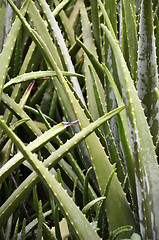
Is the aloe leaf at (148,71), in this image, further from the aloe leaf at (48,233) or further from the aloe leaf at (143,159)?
the aloe leaf at (48,233)

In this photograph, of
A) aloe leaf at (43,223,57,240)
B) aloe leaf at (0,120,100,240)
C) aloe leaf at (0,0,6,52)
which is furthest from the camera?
aloe leaf at (0,0,6,52)

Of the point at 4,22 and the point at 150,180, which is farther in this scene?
the point at 4,22

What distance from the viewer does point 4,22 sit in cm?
105

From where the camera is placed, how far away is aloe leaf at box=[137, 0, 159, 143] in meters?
0.74

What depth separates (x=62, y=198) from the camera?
0.55m

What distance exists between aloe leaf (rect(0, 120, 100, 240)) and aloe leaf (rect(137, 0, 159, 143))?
30cm

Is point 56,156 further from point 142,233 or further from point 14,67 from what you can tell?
point 14,67

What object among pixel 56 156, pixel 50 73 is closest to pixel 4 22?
pixel 50 73

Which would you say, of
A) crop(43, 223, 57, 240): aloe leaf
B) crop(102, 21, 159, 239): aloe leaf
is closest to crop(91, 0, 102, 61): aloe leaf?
crop(102, 21, 159, 239): aloe leaf

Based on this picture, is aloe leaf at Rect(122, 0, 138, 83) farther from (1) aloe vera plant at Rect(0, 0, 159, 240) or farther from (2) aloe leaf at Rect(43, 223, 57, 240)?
(2) aloe leaf at Rect(43, 223, 57, 240)

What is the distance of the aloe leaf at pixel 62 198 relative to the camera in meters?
0.53

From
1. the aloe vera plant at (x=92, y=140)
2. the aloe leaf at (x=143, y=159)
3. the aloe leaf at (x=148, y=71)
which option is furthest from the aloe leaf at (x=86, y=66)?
the aloe leaf at (x=143, y=159)

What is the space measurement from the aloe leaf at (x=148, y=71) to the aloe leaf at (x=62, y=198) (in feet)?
0.98

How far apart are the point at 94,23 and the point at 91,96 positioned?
21 centimetres
